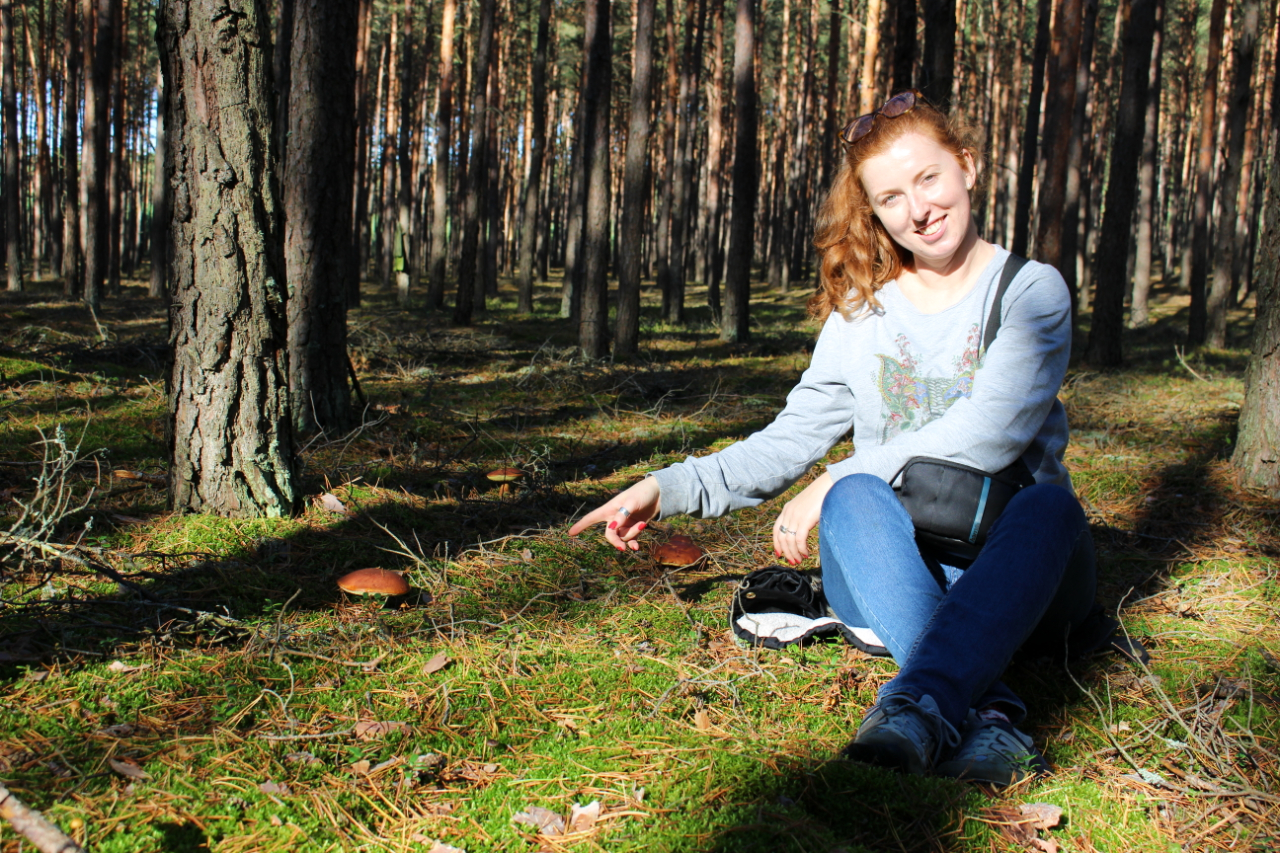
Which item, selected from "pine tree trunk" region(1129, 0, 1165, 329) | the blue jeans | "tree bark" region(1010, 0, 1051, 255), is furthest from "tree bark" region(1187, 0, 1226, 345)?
the blue jeans

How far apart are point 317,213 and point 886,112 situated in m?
3.68

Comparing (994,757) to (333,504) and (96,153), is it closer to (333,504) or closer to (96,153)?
(333,504)

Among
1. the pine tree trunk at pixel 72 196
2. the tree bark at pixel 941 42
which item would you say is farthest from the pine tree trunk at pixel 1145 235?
the pine tree trunk at pixel 72 196

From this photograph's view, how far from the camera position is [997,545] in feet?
6.66

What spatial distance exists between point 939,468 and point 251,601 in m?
2.22

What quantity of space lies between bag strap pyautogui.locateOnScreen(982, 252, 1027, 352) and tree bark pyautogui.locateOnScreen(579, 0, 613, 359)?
7225mm

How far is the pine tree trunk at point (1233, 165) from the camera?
10680mm

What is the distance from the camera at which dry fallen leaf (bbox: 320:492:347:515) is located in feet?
12.1

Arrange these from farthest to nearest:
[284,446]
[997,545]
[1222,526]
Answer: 1. [1222,526]
2. [284,446]
3. [997,545]

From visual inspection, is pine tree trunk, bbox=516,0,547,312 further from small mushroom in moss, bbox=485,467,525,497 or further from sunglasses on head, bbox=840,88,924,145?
sunglasses on head, bbox=840,88,924,145

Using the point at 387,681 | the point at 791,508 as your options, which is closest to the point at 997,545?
the point at 791,508

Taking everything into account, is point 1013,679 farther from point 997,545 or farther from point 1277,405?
point 1277,405

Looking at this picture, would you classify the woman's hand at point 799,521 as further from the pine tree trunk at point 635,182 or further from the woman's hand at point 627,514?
the pine tree trunk at point 635,182

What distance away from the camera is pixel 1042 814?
5.75 ft
